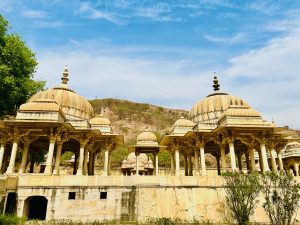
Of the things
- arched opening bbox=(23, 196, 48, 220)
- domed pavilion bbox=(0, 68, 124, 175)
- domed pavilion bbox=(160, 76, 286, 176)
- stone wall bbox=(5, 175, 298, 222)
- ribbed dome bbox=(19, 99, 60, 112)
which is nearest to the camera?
stone wall bbox=(5, 175, 298, 222)

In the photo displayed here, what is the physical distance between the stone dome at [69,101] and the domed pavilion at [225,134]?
11.0 meters

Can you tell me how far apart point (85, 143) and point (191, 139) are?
11564 mm

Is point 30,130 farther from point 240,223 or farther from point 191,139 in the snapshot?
point 240,223

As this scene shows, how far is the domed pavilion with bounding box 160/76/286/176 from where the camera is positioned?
26.8 m

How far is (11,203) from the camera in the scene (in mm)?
21453

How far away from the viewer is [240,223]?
Answer: 18281 millimetres

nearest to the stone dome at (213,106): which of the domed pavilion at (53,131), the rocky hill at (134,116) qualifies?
the domed pavilion at (53,131)

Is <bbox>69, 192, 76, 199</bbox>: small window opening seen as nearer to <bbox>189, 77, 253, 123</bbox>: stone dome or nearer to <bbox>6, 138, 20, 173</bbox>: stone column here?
<bbox>6, 138, 20, 173</bbox>: stone column

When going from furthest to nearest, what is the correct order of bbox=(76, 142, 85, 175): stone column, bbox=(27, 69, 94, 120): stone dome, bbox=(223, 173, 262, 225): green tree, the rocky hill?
A: the rocky hill → bbox=(27, 69, 94, 120): stone dome → bbox=(76, 142, 85, 175): stone column → bbox=(223, 173, 262, 225): green tree

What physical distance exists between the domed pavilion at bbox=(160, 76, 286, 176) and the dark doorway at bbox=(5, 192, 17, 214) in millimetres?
16222

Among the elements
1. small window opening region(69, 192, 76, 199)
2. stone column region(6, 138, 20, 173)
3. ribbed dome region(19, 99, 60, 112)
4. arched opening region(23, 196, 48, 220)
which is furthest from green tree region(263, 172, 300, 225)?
stone column region(6, 138, 20, 173)

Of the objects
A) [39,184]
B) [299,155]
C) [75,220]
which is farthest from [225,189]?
[299,155]

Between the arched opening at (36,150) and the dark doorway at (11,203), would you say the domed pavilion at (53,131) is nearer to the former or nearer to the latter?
the arched opening at (36,150)

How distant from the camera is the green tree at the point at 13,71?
29547mm
